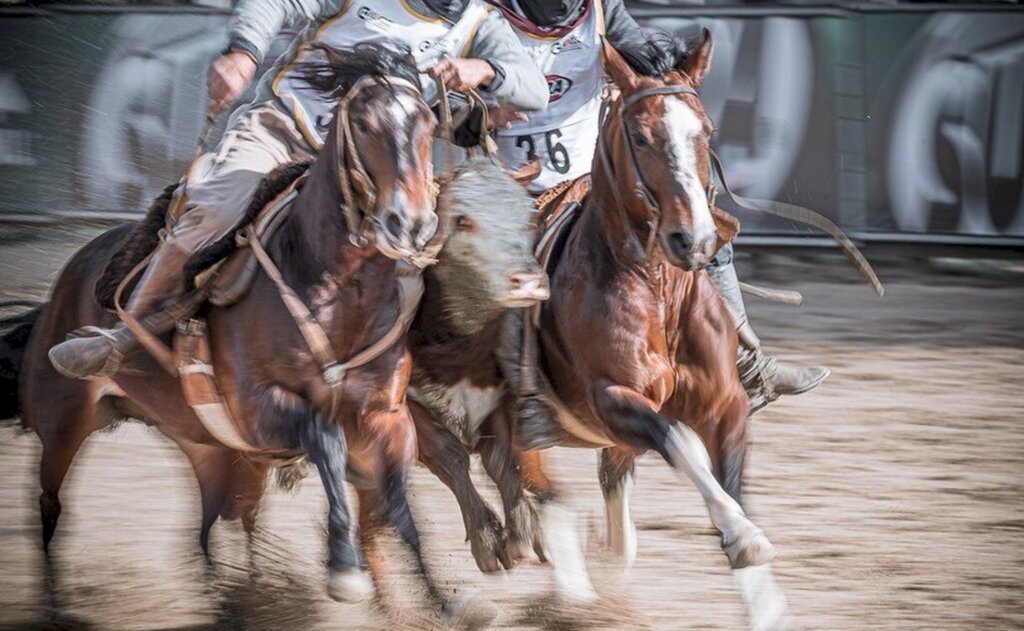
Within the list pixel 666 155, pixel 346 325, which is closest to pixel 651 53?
pixel 666 155

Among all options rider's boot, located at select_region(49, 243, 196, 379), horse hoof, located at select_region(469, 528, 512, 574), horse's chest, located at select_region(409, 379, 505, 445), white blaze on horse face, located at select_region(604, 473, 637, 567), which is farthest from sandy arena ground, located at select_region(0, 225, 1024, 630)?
rider's boot, located at select_region(49, 243, 196, 379)

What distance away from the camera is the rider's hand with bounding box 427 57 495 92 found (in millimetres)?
4391

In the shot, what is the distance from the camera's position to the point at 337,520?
3.93 m

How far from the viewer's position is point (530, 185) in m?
5.16

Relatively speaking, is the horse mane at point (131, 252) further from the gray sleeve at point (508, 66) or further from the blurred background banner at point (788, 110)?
the blurred background banner at point (788, 110)

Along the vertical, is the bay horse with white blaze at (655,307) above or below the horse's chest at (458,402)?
above

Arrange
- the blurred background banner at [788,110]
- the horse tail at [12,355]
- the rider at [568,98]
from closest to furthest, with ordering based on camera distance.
Result: the rider at [568,98], the horse tail at [12,355], the blurred background banner at [788,110]

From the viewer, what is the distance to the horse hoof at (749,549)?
3959 mm

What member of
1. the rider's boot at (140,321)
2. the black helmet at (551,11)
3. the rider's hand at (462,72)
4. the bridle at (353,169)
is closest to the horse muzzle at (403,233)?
the bridle at (353,169)

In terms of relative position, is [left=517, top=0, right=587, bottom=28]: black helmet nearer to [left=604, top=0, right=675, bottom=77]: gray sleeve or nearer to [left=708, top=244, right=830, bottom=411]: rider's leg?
[left=604, top=0, right=675, bottom=77]: gray sleeve

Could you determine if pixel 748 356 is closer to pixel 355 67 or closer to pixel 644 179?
pixel 644 179

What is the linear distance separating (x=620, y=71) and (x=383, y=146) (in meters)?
0.82

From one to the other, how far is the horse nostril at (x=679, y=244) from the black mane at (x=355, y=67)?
2.78ft

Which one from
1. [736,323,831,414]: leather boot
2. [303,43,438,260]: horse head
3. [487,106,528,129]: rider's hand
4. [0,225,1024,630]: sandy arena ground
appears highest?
[303,43,438,260]: horse head
